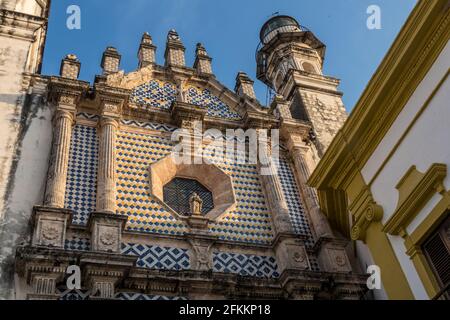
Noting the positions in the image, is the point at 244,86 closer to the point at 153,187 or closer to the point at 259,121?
the point at 259,121

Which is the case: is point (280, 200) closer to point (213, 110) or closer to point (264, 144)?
point (264, 144)

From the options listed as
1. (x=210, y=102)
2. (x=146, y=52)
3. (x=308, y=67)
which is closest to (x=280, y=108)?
(x=210, y=102)

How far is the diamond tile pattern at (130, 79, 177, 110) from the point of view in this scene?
12.8 metres

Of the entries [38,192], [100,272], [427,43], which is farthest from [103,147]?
[427,43]

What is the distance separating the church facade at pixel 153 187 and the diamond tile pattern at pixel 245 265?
0.02 m

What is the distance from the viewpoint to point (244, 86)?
14.5m

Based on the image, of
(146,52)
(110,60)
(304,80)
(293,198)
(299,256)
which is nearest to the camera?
(299,256)

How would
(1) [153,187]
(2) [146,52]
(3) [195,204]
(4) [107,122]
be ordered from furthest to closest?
(2) [146,52] < (4) [107,122] < (1) [153,187] < (3) [195,204]

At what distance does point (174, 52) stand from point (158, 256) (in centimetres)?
642

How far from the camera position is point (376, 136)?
10.0m

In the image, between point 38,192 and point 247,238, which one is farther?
point 247,238

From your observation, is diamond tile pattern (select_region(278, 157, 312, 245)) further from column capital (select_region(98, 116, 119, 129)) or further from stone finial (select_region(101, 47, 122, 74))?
stone finial (select_region(101, 47, 122, 74))

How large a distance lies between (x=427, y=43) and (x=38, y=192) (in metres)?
6.72

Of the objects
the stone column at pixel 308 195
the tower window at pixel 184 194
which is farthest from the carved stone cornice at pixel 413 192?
the tower window at pixel 184 194
